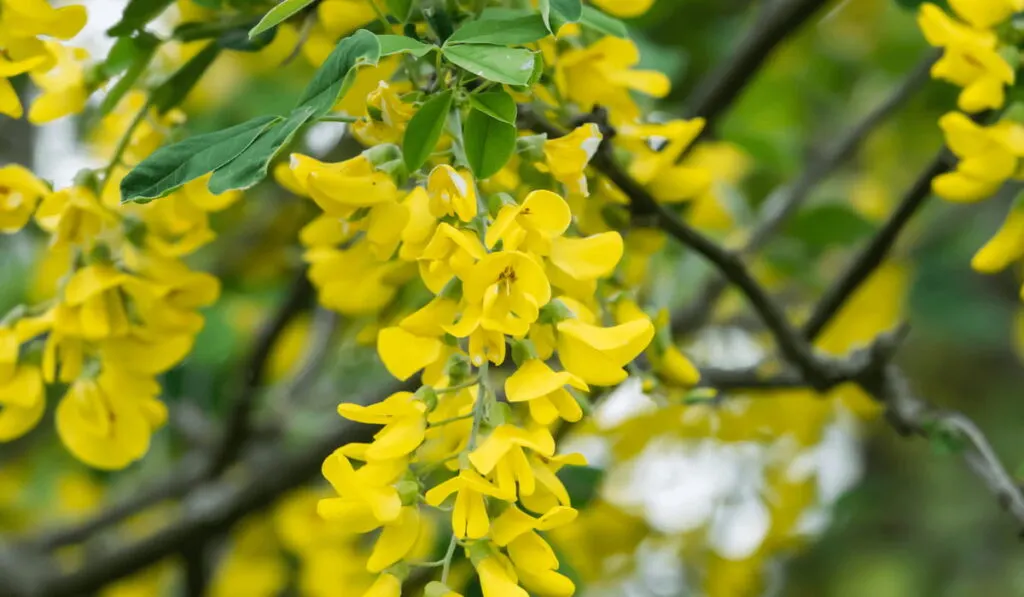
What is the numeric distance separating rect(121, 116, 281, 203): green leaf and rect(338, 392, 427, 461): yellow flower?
0.46ft

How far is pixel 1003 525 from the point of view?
2652 mm

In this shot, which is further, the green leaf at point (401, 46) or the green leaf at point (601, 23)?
the green leaf at point (601, 23)

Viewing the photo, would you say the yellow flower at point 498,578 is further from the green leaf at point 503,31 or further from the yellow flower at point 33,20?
the yellow flower at point 33,20

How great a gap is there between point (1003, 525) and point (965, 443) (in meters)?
2.06

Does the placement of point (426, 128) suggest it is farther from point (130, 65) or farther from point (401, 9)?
point (130, 65)

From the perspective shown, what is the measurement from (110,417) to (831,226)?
860mm

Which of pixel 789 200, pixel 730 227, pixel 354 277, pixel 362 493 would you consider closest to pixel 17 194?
pixel 354 277

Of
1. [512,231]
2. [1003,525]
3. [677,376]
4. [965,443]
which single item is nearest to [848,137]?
[965,443]

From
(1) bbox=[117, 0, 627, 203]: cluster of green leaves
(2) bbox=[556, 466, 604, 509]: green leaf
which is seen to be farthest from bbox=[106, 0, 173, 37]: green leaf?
(2) bbox=[556, 466, 604, 509]: green leaf

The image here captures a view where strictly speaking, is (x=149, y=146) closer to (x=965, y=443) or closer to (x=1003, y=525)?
(x=965, y=443)

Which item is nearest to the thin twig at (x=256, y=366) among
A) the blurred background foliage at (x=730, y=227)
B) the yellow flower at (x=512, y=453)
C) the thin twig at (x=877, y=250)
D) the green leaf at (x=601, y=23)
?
the blurred background foliage at (x=730, y=227)

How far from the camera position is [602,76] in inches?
25.3

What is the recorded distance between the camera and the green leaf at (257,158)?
49 cm

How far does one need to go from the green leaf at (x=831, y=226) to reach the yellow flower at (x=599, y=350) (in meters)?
0.80
